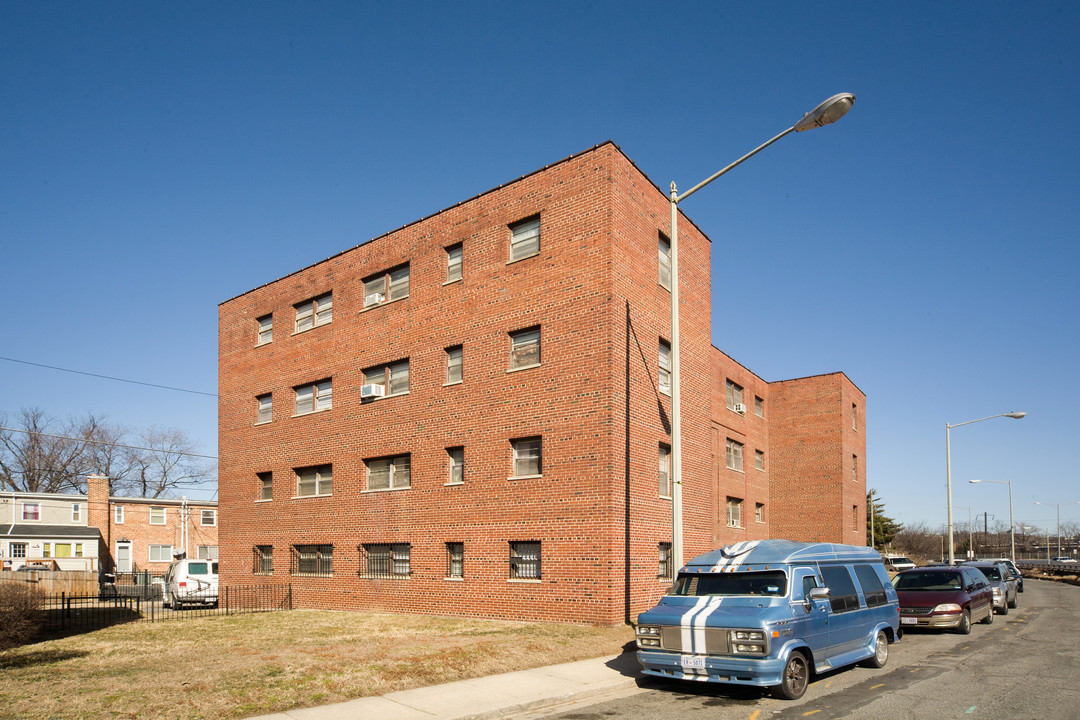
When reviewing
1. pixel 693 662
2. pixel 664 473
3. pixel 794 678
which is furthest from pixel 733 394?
pixel 693 662

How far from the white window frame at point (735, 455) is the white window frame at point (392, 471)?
1674cm

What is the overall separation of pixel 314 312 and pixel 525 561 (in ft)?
44.0

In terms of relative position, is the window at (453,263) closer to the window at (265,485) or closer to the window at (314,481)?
the window at (314,481)

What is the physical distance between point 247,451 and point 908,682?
2544 cm

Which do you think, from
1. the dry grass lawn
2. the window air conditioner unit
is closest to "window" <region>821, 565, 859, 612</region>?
the dry grass lawn

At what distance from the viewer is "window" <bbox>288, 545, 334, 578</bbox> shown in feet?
89.1

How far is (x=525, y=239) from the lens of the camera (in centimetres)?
2273

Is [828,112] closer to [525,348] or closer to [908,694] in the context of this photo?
[908,694]

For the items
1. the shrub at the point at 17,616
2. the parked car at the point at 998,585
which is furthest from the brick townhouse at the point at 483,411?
the shrub at the point at 17,616

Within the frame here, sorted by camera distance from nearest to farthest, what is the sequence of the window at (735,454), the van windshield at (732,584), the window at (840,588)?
the van windshield at (732,584) < the window at (840,588) < the window at (735,454)

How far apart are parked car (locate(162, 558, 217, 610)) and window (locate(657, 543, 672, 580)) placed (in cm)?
1795

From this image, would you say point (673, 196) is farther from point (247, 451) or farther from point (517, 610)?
point (247, 451)

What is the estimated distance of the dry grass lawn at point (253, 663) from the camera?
1025 cm

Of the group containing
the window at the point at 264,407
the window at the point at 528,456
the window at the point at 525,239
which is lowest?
the window at the point at 528,456
